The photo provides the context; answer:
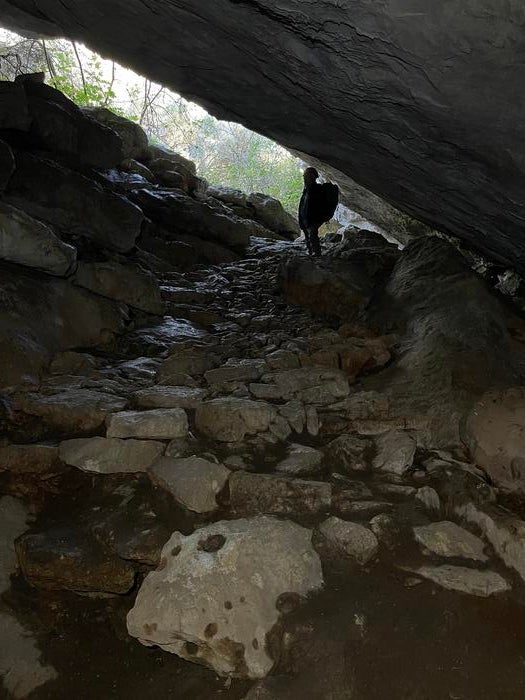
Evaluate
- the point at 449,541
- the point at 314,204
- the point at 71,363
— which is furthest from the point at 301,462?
the point at 314,204

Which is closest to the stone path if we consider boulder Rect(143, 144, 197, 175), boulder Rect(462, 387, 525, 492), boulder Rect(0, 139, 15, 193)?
boulder Rect(462, 387, 525, 492)

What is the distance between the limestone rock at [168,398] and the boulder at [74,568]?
1.23 m

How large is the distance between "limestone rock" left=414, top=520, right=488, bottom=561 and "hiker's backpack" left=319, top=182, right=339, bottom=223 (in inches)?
252

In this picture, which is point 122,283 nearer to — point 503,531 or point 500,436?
point 500,436

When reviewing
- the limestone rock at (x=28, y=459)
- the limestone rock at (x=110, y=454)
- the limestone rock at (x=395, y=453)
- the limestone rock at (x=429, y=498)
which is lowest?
the limestone rock at (x=28, y=459)

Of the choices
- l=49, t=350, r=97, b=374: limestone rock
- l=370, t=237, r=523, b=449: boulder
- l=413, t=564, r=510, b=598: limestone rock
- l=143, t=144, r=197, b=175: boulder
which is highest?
l=143, t=144, r=197, b=175: boulder

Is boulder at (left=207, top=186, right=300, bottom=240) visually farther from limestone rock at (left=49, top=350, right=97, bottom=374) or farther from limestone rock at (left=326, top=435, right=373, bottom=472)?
limestone rock at (left=326, top=435, right=373, bottom=472)

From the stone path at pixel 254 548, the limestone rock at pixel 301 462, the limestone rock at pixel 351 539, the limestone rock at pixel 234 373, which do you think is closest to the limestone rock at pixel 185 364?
the limestone rock at pixel 234 373

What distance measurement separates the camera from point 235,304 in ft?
21.2

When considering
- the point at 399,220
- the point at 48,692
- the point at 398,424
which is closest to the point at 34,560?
the point at 48,692

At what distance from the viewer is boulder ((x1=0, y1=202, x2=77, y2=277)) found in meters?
4.21

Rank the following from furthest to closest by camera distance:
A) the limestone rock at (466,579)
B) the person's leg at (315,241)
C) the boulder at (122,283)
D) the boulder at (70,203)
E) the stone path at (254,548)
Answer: the person's leg at (315,241) < the boulder at (70,203) < the boulder at (122,283) < the limestone rock at (466,579) < the stone path at (254,548)

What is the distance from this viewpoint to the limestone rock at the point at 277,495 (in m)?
2.49

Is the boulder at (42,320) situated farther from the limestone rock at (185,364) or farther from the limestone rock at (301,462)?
the limestone rock at (301,462)
